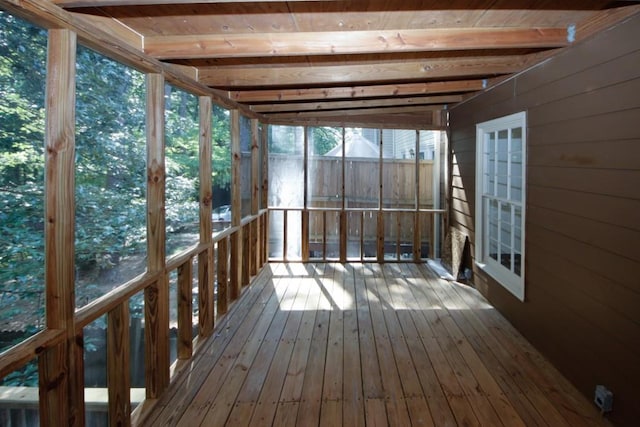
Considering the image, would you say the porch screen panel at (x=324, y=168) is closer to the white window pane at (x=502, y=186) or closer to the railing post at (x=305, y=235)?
the railing post at (x=305, y=235)

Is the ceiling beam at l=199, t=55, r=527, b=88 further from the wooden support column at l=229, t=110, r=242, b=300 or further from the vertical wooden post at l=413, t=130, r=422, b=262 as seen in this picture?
the vertical wooden post at l=413, t=130, r=422, b=262

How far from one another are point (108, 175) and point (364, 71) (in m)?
2.20

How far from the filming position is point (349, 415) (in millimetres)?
2357

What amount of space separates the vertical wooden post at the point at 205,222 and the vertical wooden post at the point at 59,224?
1610 millimetres

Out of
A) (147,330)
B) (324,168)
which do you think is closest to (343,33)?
(147,330)

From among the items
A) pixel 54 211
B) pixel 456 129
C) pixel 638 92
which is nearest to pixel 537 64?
pixel 638 92

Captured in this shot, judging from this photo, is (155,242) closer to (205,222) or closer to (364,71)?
(205,222)

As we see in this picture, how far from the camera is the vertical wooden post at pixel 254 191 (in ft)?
16.6

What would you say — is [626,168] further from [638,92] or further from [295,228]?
[295,228]

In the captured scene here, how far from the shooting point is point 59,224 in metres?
1.57

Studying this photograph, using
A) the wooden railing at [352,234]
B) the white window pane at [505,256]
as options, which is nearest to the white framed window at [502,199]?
the white window pane at [505,256]

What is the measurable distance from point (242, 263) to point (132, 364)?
7.79 feet

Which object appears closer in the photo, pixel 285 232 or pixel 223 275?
pixel 223 275

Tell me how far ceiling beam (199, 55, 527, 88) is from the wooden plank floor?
7.26 feet
